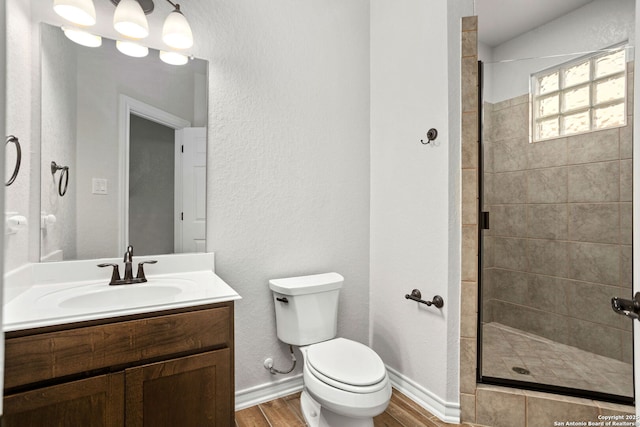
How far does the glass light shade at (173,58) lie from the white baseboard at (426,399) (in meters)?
2.20

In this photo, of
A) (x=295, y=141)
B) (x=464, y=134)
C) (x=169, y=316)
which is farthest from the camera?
(x=295, y=141)

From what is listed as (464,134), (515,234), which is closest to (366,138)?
(464,134)

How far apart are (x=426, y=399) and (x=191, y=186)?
5.79ft

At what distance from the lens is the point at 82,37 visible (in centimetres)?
150

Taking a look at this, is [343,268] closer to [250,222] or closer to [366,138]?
[250,222]

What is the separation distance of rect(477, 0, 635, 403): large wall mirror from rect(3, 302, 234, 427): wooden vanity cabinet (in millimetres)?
1370

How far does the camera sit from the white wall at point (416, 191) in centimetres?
173

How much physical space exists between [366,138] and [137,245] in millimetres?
1562

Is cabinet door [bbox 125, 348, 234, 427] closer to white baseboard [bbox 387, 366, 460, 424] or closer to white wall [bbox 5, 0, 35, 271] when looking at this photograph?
white wall [bbox 5, 0, 35, 271]

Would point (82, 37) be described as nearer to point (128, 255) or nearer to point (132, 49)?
point (132, 49)

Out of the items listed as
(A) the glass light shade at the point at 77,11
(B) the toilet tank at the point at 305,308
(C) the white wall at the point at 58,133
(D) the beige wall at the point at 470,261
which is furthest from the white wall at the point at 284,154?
(D) the beige wall at the point at 470,261

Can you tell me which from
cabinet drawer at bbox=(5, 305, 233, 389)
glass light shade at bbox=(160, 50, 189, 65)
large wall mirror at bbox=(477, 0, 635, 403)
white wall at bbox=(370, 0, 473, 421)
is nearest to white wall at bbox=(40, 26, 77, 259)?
glass light shade at bbox=(160, 50, 189, 65)

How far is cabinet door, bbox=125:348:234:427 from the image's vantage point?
1139 millimetres

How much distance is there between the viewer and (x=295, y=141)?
202cm
